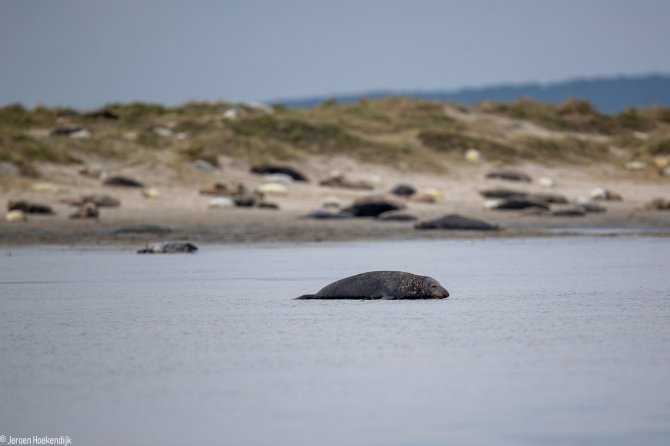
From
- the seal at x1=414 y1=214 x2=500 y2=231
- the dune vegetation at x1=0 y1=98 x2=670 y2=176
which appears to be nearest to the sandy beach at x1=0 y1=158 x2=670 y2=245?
the seal at x1=414 y1=214 x2=500 y2=231

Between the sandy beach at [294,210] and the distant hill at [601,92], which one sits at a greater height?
the distant hill at [601,92]

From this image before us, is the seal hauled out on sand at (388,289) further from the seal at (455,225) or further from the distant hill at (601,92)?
the distant hill at (601,92)

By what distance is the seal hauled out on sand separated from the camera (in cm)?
933

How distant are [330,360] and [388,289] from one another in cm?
280

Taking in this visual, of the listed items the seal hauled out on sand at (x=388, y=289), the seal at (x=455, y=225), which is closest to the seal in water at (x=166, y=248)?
the seal at (x=455, y=225)

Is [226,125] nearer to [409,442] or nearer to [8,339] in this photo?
[8,339]

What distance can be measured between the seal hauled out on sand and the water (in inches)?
9.0

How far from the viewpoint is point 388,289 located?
9344 mm

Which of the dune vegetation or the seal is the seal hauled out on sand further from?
the dune vegetation

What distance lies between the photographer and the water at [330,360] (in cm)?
508

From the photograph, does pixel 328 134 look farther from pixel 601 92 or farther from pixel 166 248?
pixel 601 92

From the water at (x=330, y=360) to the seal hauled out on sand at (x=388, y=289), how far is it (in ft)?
0.75

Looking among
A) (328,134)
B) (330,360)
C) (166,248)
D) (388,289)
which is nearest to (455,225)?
(166,248)

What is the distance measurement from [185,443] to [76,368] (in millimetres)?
1824
